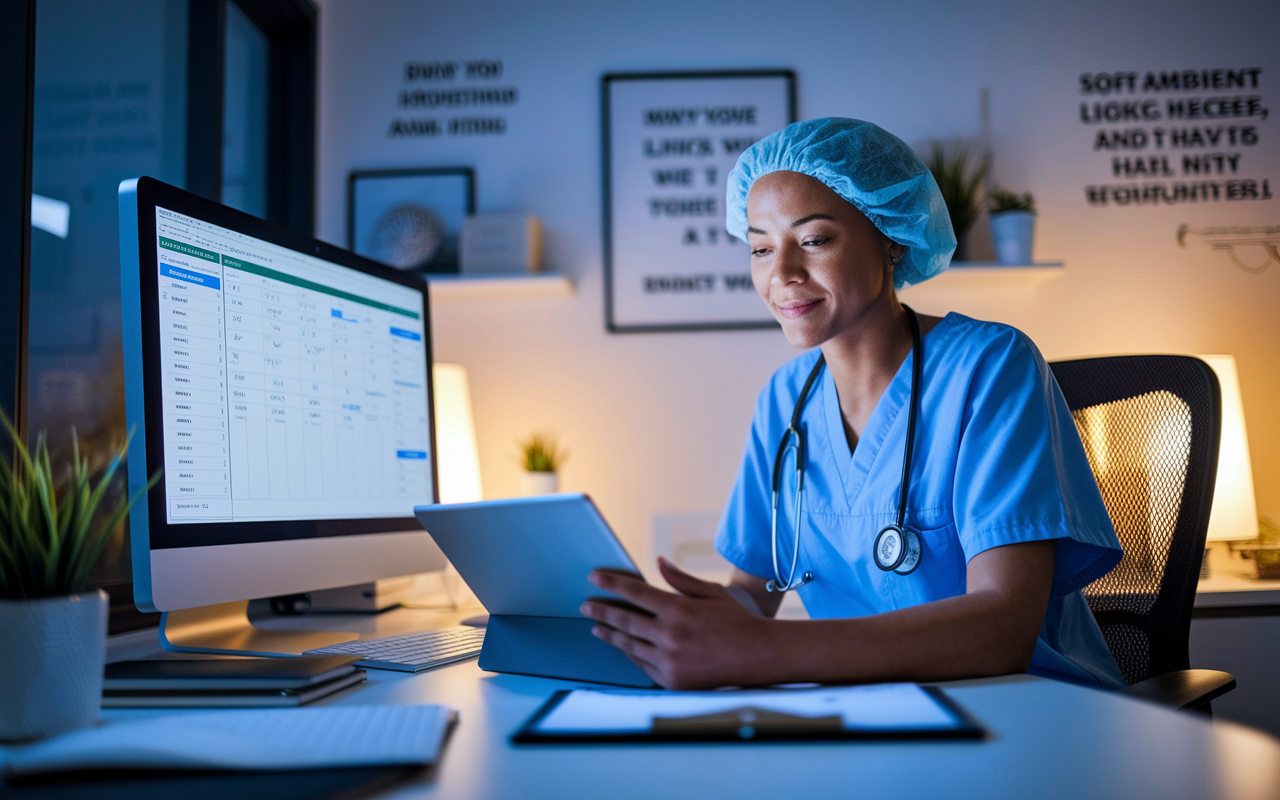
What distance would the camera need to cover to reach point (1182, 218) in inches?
88.1

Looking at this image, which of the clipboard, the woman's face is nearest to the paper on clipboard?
the clipboard

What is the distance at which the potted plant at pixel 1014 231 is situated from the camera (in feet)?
6.97

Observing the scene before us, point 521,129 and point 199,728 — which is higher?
point 521,129

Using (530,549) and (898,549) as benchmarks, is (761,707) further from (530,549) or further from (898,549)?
(898,549)

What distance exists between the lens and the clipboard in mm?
523

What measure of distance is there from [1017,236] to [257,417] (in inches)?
74.6

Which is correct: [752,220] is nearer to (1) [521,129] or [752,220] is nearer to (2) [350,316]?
(2) [350,316]

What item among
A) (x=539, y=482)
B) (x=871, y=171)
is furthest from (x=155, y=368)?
(x=539, y=482)

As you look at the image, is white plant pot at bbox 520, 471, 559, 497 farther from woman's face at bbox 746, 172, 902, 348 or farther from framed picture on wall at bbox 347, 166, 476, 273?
woman's face at bbox 746, 172, 902, 348

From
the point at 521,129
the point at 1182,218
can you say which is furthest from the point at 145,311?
the point at 1182,218

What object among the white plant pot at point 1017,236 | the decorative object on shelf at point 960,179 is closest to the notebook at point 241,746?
the decorative object on shelf at point 960,179

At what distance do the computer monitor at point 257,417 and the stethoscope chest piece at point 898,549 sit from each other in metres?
0.69

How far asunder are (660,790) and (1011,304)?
2116mm

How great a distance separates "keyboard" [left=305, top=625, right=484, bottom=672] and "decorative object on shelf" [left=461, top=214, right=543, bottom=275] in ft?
4.09
